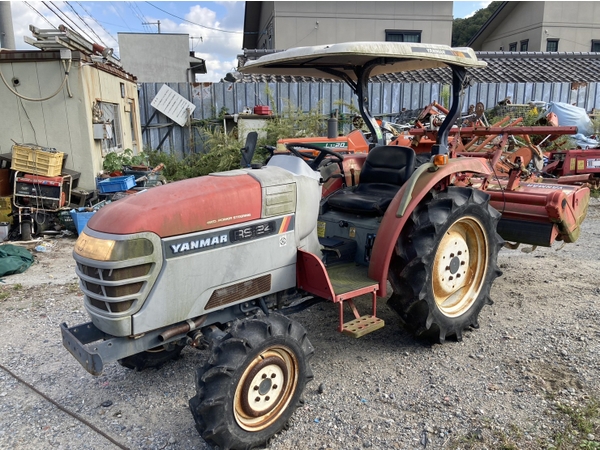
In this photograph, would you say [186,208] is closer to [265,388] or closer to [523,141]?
[265,388]

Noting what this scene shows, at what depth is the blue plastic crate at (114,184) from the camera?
7234 mm

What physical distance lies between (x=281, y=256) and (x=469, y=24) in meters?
28.9

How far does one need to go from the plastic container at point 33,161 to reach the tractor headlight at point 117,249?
507 cm

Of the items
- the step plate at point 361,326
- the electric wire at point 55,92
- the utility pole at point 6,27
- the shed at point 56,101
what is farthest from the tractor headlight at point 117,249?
the utility pole at point 6,27

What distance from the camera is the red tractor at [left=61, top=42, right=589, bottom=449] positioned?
7.65 feet

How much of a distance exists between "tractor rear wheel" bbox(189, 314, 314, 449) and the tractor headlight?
563mm

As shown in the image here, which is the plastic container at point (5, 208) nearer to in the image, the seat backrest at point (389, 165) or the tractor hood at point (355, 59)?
the tractor hood at point (355, 59)

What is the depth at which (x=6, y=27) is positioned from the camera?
8.23 m

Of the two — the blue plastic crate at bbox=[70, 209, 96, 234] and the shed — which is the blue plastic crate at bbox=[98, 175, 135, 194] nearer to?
the shed

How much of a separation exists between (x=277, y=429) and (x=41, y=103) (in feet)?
21.1

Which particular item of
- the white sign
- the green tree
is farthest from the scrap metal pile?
the green tree

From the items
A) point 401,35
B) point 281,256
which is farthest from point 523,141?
point 401,35

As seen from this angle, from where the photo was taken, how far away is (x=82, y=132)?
715cm

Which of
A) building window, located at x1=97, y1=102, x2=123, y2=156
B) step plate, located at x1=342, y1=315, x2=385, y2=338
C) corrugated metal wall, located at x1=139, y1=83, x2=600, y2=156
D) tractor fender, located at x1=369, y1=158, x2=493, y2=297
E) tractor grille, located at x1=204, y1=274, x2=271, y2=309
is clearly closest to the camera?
tractor grille, located at x1=204, y1=274, x2=271, y2=309
